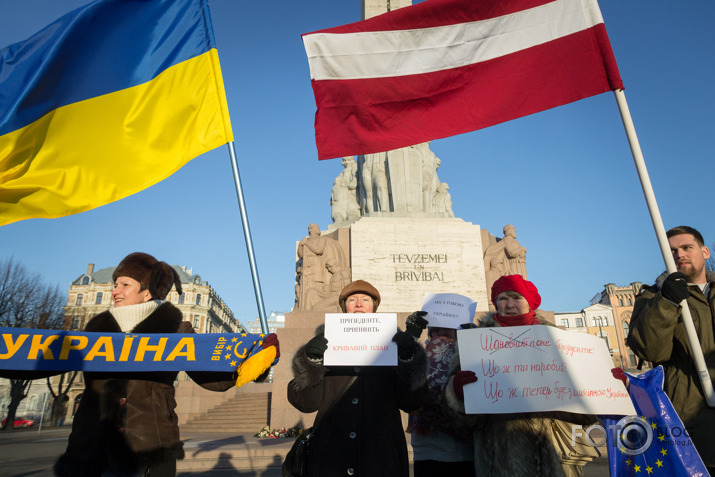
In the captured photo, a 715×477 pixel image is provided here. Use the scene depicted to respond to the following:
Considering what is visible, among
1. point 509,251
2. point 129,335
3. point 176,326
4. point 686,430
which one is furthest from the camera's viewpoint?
point 509,251

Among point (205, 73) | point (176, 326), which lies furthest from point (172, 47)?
point (176, 326)

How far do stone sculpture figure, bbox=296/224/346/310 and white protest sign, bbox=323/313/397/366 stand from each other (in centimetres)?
956

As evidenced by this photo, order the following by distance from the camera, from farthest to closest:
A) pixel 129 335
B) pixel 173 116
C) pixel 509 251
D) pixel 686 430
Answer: pixel 509 251
pixel 173 116
pixel 129 335
pixel 686 430

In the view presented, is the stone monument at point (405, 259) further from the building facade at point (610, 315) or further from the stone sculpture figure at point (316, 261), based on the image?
the building facade at point (610, 315)

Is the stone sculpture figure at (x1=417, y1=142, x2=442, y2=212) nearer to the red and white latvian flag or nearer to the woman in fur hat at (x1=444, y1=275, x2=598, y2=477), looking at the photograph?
the red and white latvian flag

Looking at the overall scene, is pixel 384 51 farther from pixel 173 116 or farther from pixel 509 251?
pixel 509 251

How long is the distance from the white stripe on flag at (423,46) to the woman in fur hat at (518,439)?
2.63 metres

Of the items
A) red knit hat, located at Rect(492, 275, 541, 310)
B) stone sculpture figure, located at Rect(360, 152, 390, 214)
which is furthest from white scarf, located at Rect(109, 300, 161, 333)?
stone sculpture figure, located at Rect(360, 152, 390, 214)

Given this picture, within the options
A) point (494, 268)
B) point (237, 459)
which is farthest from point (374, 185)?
point (237, 459)

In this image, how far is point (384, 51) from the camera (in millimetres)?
4598

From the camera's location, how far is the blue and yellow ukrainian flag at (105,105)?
3998mm

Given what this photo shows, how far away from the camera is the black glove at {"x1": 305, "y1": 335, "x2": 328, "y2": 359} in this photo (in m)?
2.75

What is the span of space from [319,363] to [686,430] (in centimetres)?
213

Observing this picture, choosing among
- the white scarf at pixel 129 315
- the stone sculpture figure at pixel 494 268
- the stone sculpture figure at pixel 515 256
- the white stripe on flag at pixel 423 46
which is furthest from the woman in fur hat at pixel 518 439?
the stone sculpture figure at pixel 515 256
